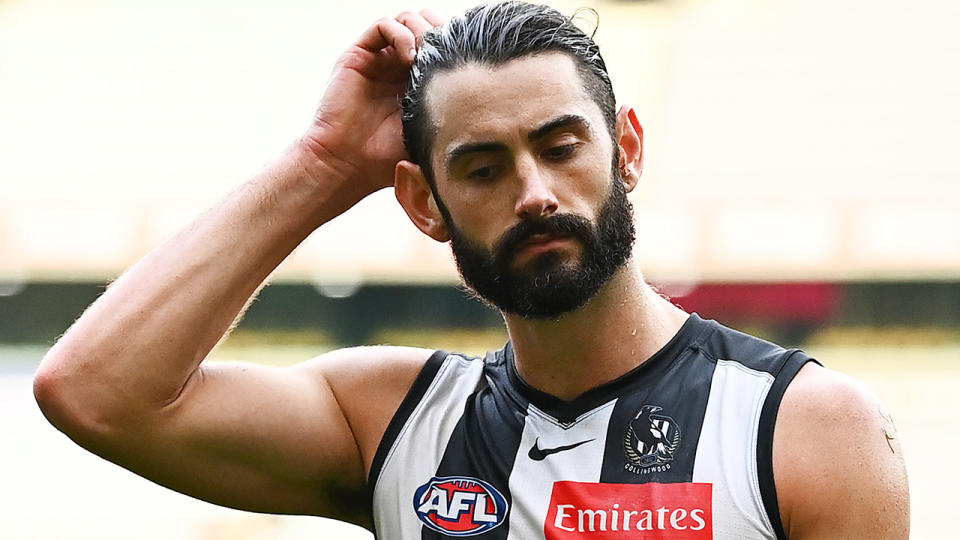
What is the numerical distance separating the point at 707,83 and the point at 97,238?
6.83m

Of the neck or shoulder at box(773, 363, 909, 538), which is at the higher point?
the neck

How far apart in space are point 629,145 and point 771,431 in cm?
56

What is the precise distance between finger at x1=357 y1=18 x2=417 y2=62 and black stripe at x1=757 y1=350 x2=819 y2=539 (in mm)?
840

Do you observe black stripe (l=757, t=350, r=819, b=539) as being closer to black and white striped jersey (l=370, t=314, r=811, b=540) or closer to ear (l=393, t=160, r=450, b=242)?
black and white striped jersey (l=370, t=314, r=811, b=540)

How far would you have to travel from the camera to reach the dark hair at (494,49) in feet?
6.70

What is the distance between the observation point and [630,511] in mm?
1858

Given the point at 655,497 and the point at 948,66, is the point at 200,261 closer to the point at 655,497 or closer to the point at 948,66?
the point at 655,497

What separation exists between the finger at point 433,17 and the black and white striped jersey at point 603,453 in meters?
0.61

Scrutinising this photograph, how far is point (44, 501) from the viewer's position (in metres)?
10.8

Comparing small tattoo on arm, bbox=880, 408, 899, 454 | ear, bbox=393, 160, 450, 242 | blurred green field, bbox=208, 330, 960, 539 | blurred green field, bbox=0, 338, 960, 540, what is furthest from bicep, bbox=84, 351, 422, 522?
blurred green field, bbox=208, 330, 960, 539

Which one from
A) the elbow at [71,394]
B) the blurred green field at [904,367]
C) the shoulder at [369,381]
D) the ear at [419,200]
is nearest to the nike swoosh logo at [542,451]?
the shoulder at [369,381]

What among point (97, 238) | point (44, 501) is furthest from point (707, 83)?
point (44, 501)

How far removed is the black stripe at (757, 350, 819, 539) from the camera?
177 centimetres

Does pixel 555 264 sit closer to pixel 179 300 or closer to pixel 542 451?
pixel 542 451
